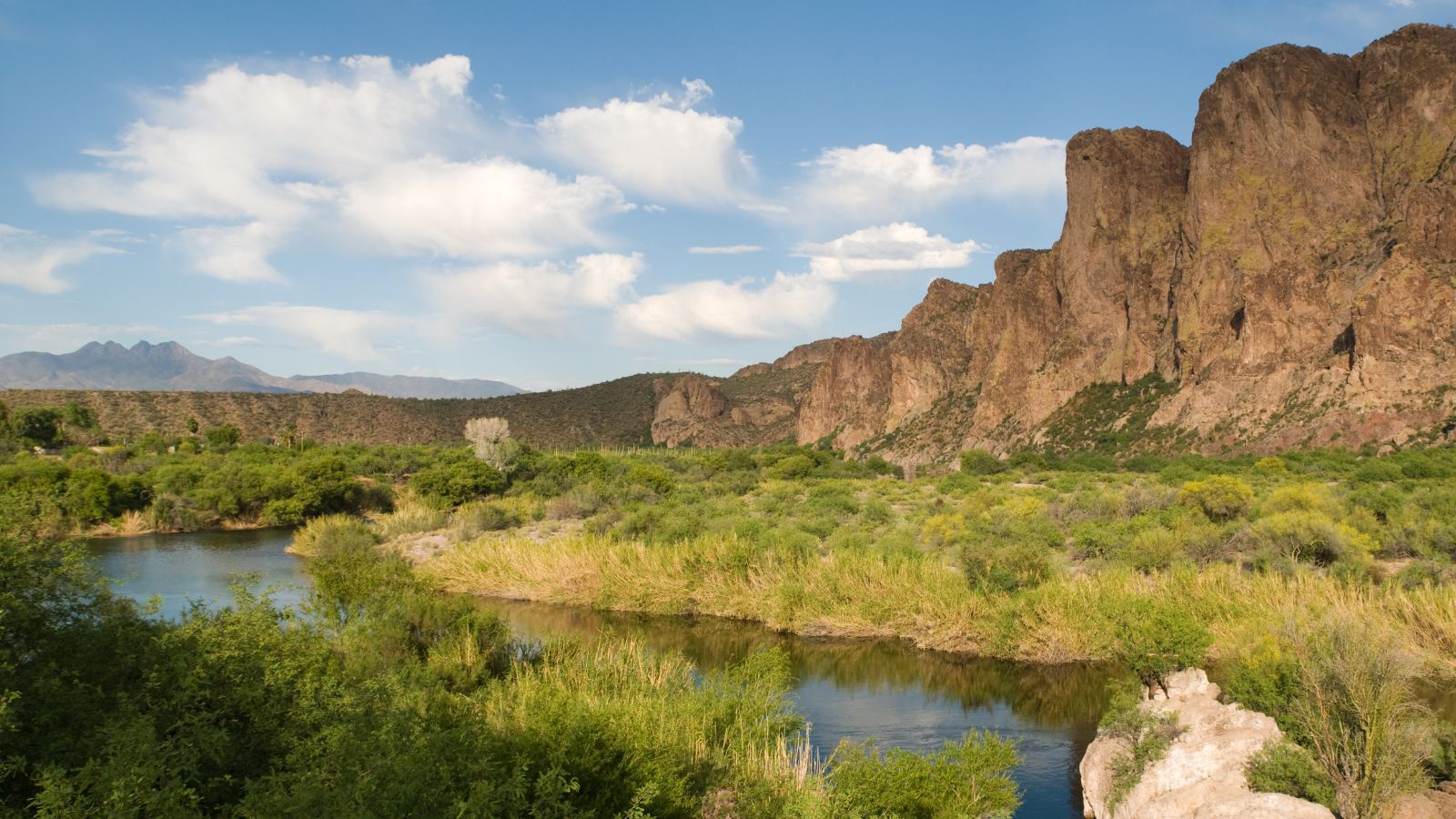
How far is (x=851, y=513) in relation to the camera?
37.2 m

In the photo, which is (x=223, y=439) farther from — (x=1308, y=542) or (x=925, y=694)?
(x=1308, y=542)

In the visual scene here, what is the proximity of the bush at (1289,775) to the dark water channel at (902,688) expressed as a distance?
323cm

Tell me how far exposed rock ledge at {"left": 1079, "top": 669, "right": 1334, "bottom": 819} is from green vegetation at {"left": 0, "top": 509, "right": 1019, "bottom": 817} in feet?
5.17

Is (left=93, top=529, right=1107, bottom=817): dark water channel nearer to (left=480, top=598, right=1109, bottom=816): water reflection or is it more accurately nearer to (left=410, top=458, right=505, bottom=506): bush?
(left=480, top=598, right=1109, bottom=816): water reflection

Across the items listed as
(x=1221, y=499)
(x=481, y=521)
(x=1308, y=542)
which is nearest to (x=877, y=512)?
(x=1221, y=499)

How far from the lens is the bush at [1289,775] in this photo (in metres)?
10.0

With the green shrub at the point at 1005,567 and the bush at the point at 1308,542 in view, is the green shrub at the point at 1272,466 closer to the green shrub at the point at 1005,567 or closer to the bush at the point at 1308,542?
the bush at the point at 1308,542

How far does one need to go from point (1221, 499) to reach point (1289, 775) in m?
22.0

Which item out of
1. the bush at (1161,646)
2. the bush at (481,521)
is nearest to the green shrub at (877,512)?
the bush at (481,521)

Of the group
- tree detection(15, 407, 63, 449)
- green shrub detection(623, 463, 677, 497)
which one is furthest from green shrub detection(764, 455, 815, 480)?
tree detection(15, 407, 63, 449)

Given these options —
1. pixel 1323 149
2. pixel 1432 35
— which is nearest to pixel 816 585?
pixel 1323 149

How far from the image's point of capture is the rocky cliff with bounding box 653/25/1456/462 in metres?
71.3

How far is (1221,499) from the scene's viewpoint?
98.0ft

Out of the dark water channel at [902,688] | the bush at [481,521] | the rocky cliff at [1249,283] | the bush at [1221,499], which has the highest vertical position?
the rocky cliff at [1249,283]
